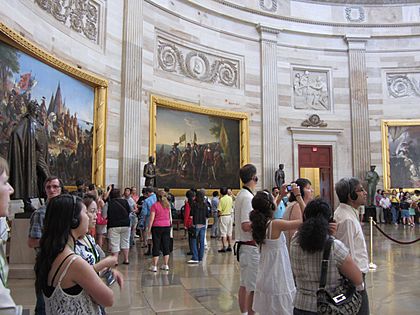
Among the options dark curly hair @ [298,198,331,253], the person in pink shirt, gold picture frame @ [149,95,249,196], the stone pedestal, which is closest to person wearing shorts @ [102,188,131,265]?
the person in pink shirt

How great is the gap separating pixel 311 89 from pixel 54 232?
20048mm

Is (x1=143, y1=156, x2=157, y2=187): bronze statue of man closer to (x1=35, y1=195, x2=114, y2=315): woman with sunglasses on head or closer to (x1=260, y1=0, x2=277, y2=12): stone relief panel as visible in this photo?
(x1=35, y1=195, x2=114, y2=315): woman with sunglasses on head

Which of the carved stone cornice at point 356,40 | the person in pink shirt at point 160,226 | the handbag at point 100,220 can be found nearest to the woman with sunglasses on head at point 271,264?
the person in pink shirt at point 160,226

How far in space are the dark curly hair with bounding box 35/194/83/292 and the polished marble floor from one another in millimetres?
3164

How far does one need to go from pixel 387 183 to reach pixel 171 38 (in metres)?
13.0

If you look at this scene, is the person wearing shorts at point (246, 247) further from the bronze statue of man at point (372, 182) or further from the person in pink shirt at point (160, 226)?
the bronze statue of man at point (372, 182)

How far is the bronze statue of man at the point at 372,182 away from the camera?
1908cm

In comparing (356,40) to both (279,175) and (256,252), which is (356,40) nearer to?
(279,175)

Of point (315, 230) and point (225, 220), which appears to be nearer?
point (315, 230)

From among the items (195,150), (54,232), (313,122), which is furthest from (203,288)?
(313,122)

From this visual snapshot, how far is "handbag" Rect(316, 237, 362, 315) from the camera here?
2.47 m

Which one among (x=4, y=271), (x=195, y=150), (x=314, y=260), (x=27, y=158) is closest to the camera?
(x=4, y=271)

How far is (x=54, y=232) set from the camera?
2.11 m

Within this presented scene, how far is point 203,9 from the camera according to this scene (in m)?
17.6
